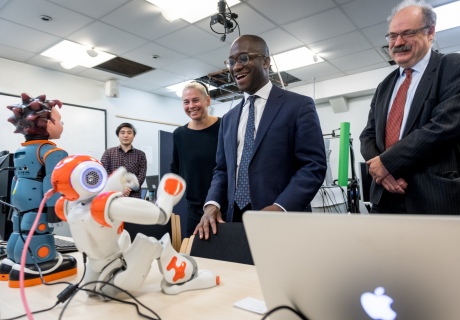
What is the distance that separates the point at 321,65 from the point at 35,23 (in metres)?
3.73

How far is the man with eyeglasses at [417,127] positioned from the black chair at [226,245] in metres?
0.61

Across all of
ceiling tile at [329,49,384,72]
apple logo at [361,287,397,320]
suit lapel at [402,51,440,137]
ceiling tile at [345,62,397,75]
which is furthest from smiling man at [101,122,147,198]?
ceiling tile at [345,62,397,75]

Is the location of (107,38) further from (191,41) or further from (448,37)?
(448,37)

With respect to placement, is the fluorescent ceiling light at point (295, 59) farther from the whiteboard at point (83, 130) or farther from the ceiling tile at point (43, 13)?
the whiteboard at point (83, 130)

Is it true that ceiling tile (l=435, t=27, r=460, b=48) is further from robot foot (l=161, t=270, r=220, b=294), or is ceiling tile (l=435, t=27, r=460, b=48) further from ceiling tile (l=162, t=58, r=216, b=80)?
robot foot (l=161, t=270, r=220, b=294)

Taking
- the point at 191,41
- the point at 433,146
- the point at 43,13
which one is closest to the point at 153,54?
the point at 191,41

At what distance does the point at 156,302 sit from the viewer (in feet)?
2.38

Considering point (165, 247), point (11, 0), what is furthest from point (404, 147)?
point (11, 0)

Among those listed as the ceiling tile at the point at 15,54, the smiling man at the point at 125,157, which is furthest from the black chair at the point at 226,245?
the ceiling tile at the point at 15,54

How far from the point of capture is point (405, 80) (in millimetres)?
1394

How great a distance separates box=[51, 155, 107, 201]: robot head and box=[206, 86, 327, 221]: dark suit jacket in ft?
2.33

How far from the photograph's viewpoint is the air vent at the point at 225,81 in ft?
16.7

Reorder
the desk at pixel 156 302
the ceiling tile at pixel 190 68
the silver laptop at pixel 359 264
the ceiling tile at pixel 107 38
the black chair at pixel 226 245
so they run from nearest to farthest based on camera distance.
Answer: the silver laptop at pixel 359 264 < the desk at pixel 156 302 < the black chair at pixel 226 245 < the ceiling tile at pixel 107 38 < the ceiling tile at pixel 190 68

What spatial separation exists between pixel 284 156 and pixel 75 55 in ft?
12.4
